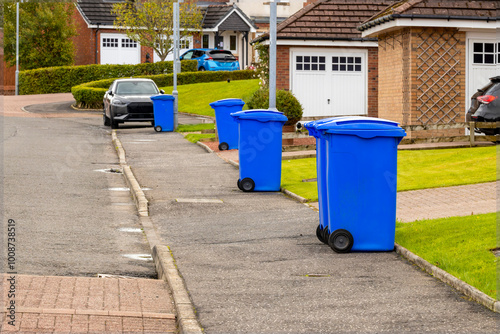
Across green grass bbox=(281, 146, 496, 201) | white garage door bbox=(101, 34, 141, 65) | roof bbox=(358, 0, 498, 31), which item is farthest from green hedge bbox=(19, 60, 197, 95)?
green grass bbox=(281, 146, 496, 201)

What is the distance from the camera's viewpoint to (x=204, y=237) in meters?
9.20

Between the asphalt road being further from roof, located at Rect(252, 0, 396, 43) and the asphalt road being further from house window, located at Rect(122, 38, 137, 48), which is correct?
house window, located at Rect(122, 38, 137, 48)

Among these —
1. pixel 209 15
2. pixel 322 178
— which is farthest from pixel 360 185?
pixel 209 15

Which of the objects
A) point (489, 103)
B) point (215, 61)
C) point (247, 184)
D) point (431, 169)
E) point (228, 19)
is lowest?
point (247, 184)

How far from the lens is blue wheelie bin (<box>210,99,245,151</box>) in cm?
1962

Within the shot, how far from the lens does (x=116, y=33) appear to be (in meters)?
55.7

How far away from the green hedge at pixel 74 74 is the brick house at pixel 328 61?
21580 mm

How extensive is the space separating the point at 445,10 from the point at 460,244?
12.6 m

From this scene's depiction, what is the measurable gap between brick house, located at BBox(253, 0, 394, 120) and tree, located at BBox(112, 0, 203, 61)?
23070 mm

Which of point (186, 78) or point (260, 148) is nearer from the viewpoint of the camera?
point (260, 148)

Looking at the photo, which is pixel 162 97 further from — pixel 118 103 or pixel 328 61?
pixel 328 61

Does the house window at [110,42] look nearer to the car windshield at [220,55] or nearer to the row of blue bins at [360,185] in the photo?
the car windshield at [220,55]

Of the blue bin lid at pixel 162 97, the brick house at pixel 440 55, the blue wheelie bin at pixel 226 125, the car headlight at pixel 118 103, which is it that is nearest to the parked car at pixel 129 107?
the car headlight at pixel 118 103

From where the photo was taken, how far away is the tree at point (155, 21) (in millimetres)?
47531
